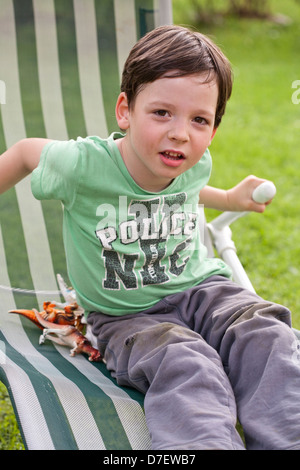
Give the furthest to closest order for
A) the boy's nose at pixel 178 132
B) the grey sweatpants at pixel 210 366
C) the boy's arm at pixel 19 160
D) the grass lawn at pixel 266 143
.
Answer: the grass lawn at pixel 266 143 → the boy's arm at pixel 19 160 → the boy's nose at pixel 178 132 → the grey sweatpants at pixel 210 366

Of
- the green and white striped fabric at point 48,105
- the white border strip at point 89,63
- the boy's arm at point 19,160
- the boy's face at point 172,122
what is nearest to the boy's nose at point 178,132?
the boy's face at point 172,122

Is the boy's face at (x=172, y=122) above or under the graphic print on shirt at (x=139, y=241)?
above

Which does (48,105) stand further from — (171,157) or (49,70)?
(171,157)

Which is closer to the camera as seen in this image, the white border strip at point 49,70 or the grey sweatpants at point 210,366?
the grey sweatpants at point 210,366

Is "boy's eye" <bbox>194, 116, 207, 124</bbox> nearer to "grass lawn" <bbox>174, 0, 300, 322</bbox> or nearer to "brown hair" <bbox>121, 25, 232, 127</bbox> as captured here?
"brown hair" <bbox>121, 25, 232, 127</bbox>

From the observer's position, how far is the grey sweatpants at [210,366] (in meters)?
1.51

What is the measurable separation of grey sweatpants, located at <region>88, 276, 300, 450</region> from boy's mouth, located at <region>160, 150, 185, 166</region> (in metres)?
0.39

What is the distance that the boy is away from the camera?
1592mm

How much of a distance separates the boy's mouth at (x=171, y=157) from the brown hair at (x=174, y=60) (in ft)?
0.58

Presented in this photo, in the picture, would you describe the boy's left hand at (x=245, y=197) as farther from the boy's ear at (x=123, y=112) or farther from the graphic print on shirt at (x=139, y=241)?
the boy's ear at (x=123, y=112)

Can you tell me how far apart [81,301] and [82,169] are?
1.35 feet
